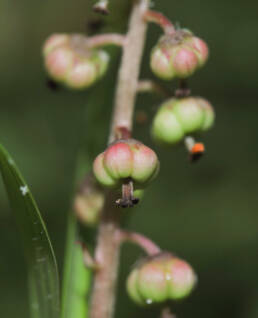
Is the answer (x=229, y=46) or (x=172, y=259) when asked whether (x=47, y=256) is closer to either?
(x=172, y=259)

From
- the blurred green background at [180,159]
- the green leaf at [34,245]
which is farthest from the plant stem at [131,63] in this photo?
the blurred green background at [180,159]

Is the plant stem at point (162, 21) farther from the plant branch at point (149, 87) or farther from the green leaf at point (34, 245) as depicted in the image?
the green leaf at point (34, 245)

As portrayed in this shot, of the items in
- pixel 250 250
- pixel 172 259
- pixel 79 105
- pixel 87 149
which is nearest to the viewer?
pixel 172 259

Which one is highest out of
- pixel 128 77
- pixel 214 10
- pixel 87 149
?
pixel 214 10

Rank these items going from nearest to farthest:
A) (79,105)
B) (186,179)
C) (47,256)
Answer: (47,256) < (186,179) < (79,105)

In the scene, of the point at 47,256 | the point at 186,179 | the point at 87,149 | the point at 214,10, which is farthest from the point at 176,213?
the point at 47,256

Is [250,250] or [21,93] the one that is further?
[21,93]

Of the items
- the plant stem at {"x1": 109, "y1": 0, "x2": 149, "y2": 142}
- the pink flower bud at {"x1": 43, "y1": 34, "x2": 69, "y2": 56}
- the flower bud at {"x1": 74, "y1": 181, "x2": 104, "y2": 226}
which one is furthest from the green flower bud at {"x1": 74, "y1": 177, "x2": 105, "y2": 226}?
the pink flower bud at {"x1": 43, "y1": 34, "x2": 69, "y2": 56}
